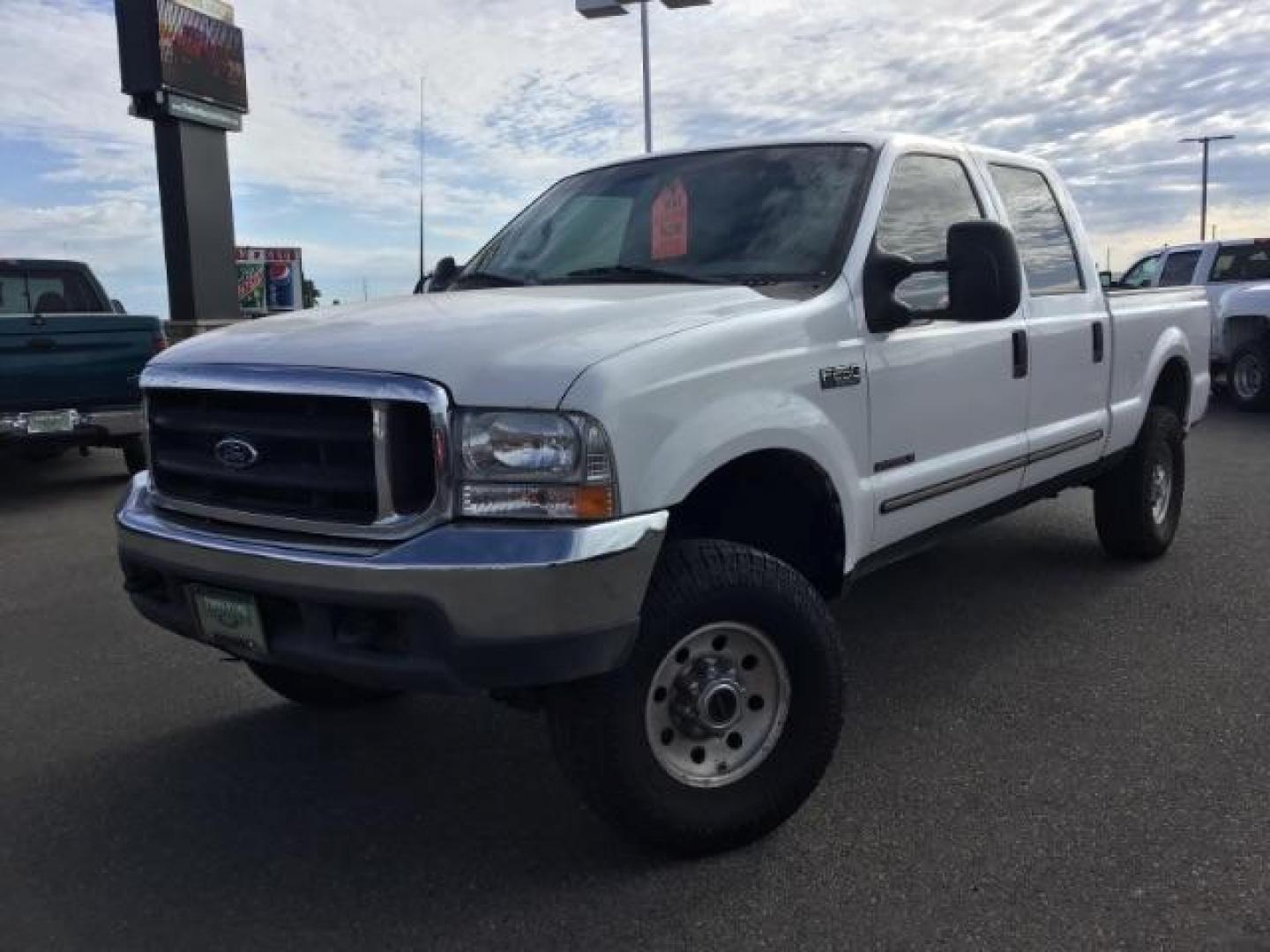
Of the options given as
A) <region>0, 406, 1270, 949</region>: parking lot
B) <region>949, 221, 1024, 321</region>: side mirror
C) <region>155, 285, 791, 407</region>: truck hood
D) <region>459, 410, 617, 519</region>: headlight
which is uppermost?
<region>949, 221, 1024, 321</region>: side mirror

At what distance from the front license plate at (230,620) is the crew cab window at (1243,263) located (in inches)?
568

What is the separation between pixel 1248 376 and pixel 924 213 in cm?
1104

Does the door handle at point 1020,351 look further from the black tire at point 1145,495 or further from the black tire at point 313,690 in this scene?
the black tire at point 313,690

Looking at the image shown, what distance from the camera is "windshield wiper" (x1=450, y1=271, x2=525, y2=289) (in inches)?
155

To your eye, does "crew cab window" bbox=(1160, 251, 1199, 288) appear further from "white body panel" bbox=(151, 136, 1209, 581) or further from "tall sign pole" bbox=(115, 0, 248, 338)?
"tall sign pole" bbox=(115, 0, 248, 338)

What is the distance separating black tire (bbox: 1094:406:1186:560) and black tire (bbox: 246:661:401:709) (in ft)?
12.0

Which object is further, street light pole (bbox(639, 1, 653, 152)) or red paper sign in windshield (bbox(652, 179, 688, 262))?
street light pole (bbox(639, 1, 653, 152))

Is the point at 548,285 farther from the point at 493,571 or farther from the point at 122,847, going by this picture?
the point at 122,847

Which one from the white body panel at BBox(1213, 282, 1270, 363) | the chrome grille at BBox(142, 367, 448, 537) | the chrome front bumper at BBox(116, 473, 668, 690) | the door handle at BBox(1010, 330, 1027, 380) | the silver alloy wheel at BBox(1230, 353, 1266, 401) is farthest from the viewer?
the silver alloy wheel at BBox(1230, 353, 1266, 401)

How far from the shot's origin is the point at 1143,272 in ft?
51.0

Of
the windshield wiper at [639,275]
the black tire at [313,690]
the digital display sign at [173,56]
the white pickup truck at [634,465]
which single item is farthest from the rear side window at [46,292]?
the windshield wiper at [639,275]

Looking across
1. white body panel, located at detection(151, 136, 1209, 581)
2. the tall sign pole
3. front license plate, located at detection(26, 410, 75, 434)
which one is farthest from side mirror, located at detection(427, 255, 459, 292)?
the tall sign pole

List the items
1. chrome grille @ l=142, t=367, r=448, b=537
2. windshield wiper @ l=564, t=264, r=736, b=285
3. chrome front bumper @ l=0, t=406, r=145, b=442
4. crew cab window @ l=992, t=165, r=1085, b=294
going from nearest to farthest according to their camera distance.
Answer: chrome grille @ l=142, t=367, r=448, b=537, windshield wiper @ l=564, t=264, r=736, b=285, crew cab window @ l=992, t=165, r=1085, b=294, chrome front bumper @ l=0, t=406, r=145, b=442

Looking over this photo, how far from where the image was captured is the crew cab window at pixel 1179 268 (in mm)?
14539
